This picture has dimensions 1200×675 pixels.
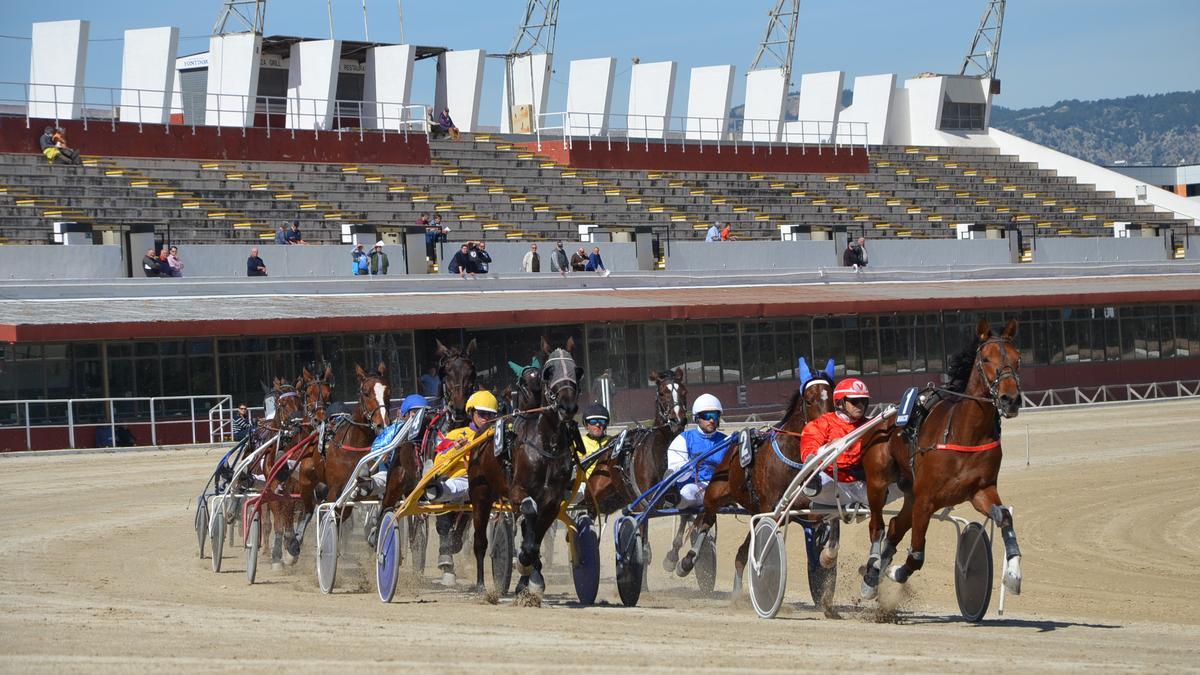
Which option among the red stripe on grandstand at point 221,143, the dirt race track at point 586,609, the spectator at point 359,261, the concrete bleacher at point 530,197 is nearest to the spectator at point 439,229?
the concrete bleacher at point 530,197

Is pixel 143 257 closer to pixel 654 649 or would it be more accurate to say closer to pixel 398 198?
pixel 398 198

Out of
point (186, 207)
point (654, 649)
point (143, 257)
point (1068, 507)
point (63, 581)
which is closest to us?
point (654, 649)

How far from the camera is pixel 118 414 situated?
28609 mm

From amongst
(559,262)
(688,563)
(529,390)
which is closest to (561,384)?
(529,390)

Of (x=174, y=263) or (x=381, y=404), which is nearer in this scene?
(x=381, y=404)

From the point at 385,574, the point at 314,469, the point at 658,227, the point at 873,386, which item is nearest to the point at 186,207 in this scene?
the point at 658,227

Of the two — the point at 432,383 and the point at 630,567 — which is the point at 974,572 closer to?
the point at 630,567

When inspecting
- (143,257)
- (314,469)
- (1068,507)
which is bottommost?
(1068,507)

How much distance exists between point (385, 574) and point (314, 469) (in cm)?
269

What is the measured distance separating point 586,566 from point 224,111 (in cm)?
3156

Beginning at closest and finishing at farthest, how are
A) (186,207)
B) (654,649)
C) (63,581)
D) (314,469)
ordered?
(654,649) < (63,581) < (314,469) < (186,207)

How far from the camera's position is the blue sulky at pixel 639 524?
41.8ft

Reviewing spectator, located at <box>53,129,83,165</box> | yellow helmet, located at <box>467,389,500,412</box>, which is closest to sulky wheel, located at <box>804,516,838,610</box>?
yellow helmet, located at <box>467,389,500,412</box>

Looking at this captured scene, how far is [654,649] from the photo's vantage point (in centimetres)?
920
